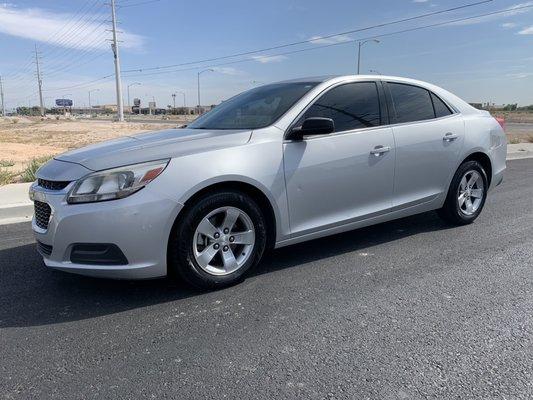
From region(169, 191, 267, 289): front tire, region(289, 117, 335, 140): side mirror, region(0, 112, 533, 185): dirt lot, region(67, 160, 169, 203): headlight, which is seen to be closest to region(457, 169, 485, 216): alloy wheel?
region(289, 117, 335, 140): side mirror

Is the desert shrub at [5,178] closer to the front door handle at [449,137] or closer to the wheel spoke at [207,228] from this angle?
the wheel spoke at [207,228]

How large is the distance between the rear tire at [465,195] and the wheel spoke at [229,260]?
2764 mm

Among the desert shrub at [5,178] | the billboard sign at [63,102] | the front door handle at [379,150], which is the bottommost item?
the desert shrub at [5,178]

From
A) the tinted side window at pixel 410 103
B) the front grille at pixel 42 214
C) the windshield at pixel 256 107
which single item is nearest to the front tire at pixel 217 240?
the windshield at pixel 256 107

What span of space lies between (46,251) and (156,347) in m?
1.27

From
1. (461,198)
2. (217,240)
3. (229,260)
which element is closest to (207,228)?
(217,240)

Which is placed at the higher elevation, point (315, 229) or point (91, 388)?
point (315, 229)

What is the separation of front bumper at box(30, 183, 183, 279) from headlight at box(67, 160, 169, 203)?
0.15 ft

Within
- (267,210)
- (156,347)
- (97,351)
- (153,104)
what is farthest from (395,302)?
(153,104)

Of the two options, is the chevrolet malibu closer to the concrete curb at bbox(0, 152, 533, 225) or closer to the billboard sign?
the concrete curb at bbox(0, 152, 533, 225)

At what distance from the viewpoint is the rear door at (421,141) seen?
15.5ft

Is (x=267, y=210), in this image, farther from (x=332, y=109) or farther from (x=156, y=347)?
(x=156, y=347)

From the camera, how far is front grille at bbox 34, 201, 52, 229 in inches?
139

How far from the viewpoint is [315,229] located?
4.18 meters
